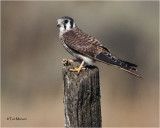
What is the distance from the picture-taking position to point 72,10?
1044cm

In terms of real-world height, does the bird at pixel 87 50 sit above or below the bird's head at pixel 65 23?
below

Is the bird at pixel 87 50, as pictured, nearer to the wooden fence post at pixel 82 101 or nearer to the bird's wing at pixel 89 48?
the bird's wing at pixel 89 48

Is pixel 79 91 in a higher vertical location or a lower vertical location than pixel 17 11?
lower

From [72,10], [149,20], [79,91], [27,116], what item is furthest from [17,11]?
[79,91]

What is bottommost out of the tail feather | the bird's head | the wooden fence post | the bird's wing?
the wooden fence post

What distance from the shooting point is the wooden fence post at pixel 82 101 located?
4855 mm

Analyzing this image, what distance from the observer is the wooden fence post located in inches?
191

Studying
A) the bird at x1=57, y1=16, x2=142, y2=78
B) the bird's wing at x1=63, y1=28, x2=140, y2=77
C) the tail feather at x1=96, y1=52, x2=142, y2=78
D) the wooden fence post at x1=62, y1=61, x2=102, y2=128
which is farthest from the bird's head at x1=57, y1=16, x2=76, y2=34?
the wooden fence post at x1=62, y1=61, x2=102, y2=128

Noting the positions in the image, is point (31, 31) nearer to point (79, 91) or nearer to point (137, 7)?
point (137, 7)

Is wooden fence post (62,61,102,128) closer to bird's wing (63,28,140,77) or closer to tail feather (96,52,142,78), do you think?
tail feather (96,52,142,78)

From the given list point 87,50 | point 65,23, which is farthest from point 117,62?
point 65,23

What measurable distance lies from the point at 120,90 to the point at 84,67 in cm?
414

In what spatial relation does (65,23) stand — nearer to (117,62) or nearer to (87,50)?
(87,50)

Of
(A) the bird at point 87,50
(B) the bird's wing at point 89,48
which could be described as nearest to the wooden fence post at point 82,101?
(A) the bird at point 87,50
